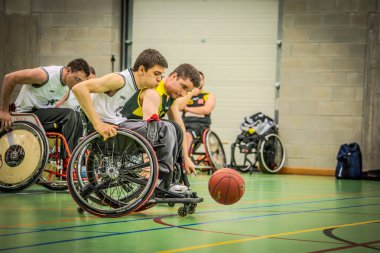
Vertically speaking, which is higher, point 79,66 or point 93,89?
point 79,66

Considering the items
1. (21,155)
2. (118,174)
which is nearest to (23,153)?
(21,155)

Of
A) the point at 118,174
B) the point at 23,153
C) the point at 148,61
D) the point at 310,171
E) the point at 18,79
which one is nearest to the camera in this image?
the point at 118,174

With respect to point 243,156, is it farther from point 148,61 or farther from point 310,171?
point 148,61

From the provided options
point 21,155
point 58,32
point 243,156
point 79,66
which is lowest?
point 243,156

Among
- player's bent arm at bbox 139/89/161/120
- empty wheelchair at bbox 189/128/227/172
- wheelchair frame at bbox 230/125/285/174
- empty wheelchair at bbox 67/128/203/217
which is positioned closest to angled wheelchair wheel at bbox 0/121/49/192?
empty wheelchair at bbox 67/128/203/217

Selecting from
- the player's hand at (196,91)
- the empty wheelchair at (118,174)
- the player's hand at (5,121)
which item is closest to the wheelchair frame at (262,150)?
the player's hand at (196,91)

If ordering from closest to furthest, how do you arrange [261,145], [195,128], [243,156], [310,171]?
1. [195,128]
2. [261,145]
3. [310,171]
4. [243,156]

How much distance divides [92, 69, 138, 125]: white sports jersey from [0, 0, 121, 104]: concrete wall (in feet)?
23.9

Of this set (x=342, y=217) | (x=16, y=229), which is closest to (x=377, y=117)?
(x=342, y=217)

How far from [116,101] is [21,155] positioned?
1.54 meters

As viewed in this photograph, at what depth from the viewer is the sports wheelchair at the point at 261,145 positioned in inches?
442

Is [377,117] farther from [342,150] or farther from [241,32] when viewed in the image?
[241,32]

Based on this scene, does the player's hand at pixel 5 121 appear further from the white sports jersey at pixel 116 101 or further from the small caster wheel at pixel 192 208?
the small caster wheel at pixel 192 208

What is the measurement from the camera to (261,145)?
36.7ft
